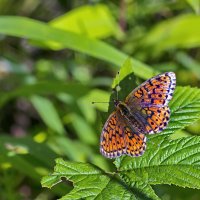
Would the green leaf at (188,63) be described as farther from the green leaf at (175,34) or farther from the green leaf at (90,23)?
the green leaf at (90,23)

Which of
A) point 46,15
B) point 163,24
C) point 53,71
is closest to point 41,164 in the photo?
point 53,71

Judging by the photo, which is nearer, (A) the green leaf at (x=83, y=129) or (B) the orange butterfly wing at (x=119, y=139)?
(B) the orange butterfly wing at (x=119, y=139)

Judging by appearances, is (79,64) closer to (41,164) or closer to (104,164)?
(104,164)

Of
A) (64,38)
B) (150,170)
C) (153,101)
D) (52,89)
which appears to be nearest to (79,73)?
(52,89)

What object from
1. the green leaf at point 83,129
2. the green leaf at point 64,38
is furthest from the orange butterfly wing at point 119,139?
the green leaf at point 83,129

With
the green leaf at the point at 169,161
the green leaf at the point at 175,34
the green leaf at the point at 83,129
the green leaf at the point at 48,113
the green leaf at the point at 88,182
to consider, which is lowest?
the green leaf at the point at 83,129

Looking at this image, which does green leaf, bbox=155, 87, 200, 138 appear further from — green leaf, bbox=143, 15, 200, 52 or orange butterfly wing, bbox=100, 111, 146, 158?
green leaf, bbox=143, 15, 200, 52

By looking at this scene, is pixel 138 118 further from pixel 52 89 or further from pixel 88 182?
pixel 52 89
